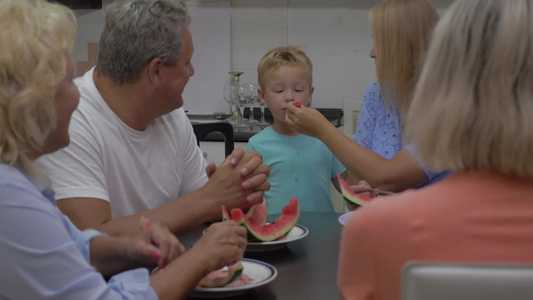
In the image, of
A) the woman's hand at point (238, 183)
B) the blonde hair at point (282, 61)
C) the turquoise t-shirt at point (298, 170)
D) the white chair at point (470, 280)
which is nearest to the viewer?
the white chair at point (470, 280)

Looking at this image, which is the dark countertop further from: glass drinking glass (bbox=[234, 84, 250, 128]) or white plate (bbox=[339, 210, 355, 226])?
white plate (bbox=[339, 210, 355, 226])

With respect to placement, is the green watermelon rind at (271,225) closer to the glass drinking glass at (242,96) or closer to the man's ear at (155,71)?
the man's ear at (155,71)

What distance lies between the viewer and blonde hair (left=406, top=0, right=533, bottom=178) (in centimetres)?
96

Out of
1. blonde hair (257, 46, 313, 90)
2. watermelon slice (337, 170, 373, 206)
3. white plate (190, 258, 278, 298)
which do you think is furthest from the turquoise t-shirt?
white plate (190, 258, 278, 298)

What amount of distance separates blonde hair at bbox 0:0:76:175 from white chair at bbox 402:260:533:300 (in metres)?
0.64

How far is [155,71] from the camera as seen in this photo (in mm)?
2021

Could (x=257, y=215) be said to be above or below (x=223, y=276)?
below

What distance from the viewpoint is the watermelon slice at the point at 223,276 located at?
140cm

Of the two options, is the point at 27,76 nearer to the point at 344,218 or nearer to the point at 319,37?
the point at 344,218

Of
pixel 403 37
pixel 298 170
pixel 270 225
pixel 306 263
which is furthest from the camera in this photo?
pixel 298 170

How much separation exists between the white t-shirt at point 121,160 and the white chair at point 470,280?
1.10m

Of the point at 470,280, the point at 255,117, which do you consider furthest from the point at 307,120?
the point at 255,117

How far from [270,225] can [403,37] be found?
842mm

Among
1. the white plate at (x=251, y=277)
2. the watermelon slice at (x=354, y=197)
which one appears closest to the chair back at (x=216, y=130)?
the watermelon slice at (x=354, y=197)
